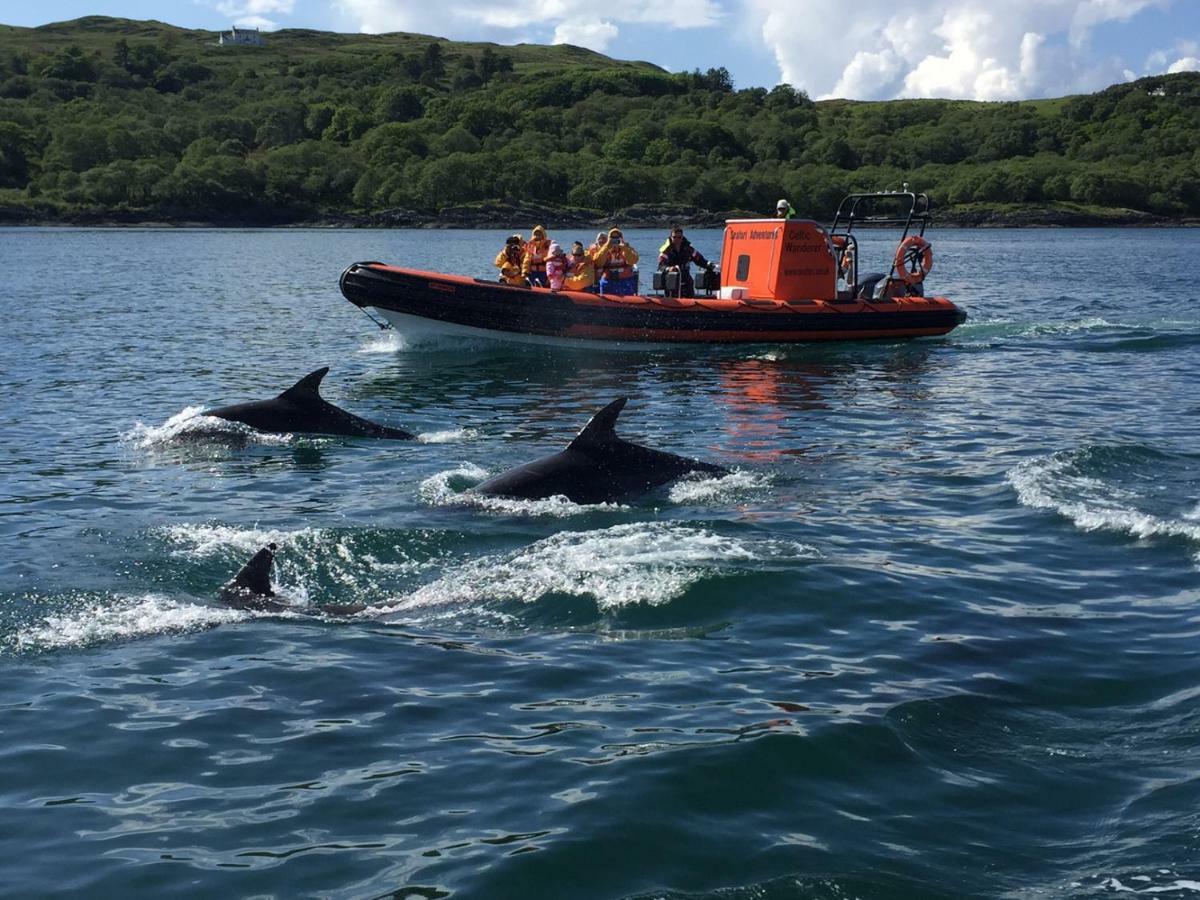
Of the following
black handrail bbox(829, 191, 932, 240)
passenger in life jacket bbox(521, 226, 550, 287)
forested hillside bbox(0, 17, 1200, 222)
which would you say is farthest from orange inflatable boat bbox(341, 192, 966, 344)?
forested hillside bbox(0, 17, 1200, 222)

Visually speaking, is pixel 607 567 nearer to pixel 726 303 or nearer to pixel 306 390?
pixel 306 390

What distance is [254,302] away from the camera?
43.8 m

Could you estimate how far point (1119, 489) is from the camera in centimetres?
1449

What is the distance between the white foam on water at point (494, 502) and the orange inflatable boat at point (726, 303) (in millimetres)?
12064

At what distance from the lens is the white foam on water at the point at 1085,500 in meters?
12.8

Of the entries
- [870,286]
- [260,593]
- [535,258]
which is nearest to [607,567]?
[260,593]

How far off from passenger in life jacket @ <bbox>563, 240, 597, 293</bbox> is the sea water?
7.36m

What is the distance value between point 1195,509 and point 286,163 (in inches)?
5573

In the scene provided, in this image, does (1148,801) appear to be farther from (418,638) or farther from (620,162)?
(620,162)

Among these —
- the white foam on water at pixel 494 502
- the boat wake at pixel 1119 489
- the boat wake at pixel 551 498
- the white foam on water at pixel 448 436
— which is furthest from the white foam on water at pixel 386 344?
the boat wake at pixel 1119 489

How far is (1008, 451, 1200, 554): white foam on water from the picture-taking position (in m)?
12.8

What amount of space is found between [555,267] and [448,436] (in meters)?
10.2

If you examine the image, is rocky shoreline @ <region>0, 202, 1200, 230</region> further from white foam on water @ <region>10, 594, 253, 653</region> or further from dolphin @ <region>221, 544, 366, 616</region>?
white foam on water @ <region>10, 594, 253, 653</region>

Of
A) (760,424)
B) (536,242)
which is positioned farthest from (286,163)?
(760,424)
